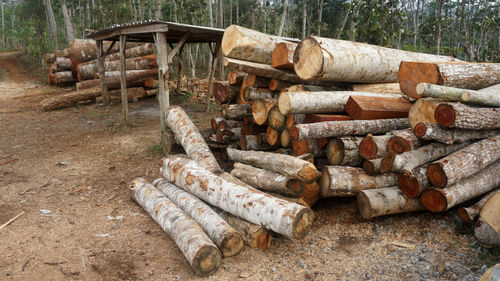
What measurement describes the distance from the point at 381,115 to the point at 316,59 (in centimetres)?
135

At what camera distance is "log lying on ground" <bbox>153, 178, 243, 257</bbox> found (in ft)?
11.0

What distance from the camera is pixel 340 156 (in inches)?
178

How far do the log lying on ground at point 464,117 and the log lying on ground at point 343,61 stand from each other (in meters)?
1.63

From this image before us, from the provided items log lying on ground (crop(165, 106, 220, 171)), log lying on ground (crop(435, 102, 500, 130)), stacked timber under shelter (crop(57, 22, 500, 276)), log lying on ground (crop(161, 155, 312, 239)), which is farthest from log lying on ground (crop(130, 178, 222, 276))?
log lying on ground (crop(435, 102, 500, 130))

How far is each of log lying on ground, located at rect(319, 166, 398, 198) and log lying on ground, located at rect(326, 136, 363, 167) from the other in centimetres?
18

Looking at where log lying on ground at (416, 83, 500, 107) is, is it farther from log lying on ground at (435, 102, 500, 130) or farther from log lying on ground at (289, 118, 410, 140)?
log lying on ground at (289, 118, 410, 140)

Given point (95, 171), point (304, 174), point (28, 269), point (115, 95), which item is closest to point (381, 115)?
point (304, 174)

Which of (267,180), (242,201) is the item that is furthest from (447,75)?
(242,201)

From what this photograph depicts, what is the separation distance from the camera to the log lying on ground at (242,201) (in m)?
3.24

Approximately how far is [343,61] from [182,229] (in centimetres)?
355

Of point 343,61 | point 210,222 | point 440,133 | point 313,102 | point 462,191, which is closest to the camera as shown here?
point 210,222

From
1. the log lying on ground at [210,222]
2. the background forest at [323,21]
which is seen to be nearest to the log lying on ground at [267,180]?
the log lying on ground at [210,222]

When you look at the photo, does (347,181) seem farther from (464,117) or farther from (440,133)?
(464,117)

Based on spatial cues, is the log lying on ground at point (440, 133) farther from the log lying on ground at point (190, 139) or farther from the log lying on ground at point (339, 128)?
the log lying on ground at point (190, 139)
